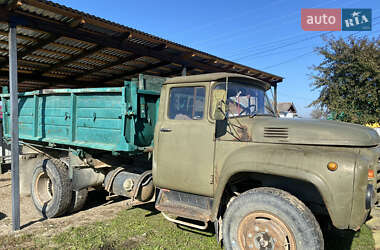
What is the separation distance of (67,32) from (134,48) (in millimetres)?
1659

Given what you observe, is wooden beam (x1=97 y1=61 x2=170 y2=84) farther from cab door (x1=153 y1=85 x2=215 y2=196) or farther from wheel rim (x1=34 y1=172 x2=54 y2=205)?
cab door (x1=153 y1=85 x2=215 y2=196)

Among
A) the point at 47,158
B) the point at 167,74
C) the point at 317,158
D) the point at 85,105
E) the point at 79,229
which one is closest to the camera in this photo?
the point at 317,158

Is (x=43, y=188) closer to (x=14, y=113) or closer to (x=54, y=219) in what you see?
(x=54, y=219)

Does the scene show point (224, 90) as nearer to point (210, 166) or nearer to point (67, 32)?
point (210, 166)

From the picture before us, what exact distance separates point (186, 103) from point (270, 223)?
1765mm

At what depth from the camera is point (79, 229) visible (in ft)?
14.6

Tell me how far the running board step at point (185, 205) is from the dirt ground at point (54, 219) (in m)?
1.66

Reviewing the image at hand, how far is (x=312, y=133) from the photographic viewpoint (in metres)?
2.95

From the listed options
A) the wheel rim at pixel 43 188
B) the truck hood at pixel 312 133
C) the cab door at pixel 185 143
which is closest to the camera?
the truck hood at pixel 312 133

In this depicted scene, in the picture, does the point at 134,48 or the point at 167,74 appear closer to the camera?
the point at 134,48

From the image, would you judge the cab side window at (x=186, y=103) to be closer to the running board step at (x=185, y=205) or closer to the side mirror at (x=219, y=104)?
the side mirror at (x=219, y=104)

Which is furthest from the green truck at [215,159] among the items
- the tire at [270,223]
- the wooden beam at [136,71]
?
the wooden beam at [136,71]

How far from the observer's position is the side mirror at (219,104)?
3.33 metres

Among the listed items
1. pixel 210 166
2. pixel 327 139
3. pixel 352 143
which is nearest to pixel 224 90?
pixel 210 166
